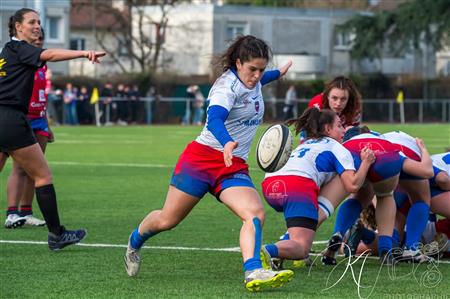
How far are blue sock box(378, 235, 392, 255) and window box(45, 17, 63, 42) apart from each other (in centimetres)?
5350

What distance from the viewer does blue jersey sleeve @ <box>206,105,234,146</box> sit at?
297 inches

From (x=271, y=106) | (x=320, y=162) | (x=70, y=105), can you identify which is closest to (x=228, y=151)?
(x=320, y=162)

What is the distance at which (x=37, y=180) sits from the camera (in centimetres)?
999

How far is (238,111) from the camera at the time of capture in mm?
7973

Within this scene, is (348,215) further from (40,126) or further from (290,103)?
(290,103)

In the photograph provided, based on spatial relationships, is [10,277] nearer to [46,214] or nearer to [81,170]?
[46,214]

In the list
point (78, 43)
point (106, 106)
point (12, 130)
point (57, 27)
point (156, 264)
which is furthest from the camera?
point (78, 43)

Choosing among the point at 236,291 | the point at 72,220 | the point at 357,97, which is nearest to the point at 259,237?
the point at 236,291

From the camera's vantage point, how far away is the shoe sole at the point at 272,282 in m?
7.42

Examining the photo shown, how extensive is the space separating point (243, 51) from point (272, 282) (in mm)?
1635

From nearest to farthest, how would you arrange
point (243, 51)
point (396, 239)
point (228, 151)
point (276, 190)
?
point (228, 151), point (243, 51), point (276, 190), point (396, 239)

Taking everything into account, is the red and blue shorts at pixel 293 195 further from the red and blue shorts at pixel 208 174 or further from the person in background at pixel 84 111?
the person in background at pixel 84 111

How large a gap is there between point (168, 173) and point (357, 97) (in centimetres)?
945

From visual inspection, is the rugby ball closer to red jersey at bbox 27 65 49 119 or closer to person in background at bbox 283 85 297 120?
red jersey at bbox 27 65 49 119
